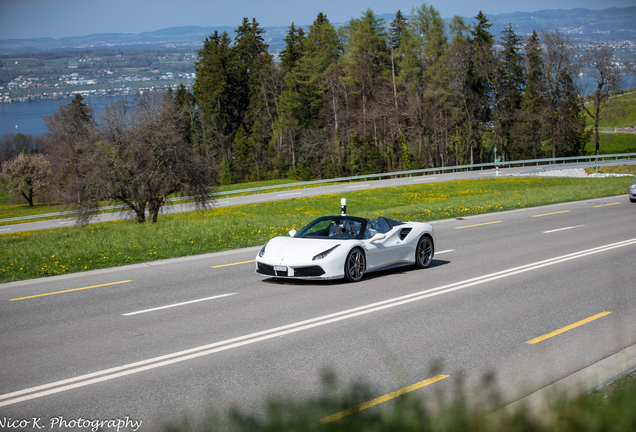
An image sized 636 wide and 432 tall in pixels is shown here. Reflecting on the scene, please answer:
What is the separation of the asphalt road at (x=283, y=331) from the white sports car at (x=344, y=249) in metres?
0.33

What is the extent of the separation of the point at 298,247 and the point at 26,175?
70503 millimetres

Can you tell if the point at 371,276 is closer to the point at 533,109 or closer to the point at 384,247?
the point at 384,247

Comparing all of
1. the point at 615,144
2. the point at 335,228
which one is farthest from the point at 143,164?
the point at 615,144

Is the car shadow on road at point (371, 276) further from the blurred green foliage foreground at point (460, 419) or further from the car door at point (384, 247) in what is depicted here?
the blurred green foliage foreground at point (460, 419)

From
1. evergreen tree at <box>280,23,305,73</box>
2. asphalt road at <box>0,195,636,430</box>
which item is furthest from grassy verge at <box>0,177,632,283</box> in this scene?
evergreen tree at <box>280,23,305,73</box>

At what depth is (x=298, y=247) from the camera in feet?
33.9

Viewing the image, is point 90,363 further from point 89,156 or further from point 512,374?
point 89,156

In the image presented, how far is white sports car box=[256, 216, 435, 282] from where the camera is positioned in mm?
9938

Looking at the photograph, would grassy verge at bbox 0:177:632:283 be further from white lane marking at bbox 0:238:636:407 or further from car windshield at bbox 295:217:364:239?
white lane marking at bbox 0:238:636:407

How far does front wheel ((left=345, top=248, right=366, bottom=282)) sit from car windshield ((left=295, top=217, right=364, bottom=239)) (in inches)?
18.7

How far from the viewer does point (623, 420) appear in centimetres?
325

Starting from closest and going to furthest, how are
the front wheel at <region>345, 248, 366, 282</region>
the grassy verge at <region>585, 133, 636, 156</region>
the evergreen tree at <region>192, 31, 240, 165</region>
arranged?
the front wheel at <region>345, 248, 366, 282</region> → the grassy verge at <region>585, 133, 636, 156</region> → the evergreen tree at <region>192, 31, 240, 165</region>

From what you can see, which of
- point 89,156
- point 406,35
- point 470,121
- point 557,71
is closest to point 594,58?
point 557,71

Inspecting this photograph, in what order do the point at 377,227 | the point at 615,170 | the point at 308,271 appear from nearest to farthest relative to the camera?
1. the point at 308,271
2. the point at 377,227
3. the point at 615,170
